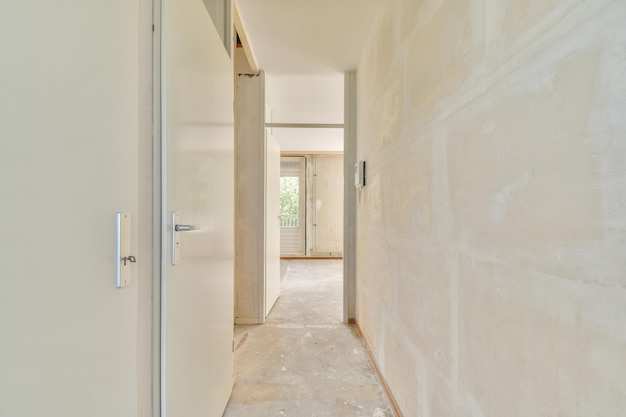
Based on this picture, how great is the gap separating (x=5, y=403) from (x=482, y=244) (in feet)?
3.66

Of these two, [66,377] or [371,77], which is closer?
[66,377]

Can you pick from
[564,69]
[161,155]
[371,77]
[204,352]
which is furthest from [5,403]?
Answer: [371,77]

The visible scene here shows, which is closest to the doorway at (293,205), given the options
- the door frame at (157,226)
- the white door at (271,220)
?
the white door at (271,220)

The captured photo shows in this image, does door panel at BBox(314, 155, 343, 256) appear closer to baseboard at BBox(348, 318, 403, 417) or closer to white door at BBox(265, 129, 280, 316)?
white door at BBox(265, 129, 280, 316)

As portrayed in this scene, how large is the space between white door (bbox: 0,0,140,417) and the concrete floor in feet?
3.59

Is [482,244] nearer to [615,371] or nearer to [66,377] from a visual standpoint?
[615,371]

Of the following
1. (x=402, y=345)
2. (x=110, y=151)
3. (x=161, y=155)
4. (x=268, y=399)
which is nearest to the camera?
(x=110, y=151)

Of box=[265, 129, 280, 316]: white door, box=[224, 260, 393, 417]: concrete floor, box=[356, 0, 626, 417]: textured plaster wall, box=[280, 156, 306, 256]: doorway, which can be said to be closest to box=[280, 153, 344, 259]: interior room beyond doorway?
box=[280, 156, 306, 256]: doorway

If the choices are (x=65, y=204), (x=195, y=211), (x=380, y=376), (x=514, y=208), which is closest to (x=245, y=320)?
(x=380, y=376)

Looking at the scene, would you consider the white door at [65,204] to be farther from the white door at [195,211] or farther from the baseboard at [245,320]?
the baseboard at [245,320]

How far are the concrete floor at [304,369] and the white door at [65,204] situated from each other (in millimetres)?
1096

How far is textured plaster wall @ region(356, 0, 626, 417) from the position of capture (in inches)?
20.7

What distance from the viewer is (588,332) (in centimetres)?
55

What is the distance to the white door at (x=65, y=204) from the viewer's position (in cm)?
52
